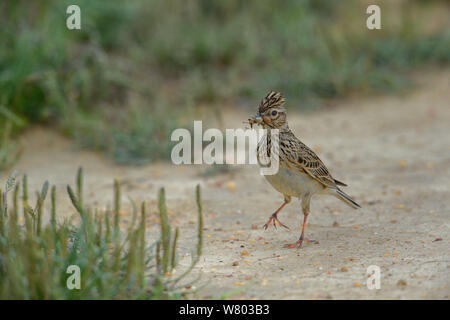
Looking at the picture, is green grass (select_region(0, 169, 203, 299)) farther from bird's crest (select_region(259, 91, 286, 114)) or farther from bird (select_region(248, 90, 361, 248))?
bird's crest (select_region(259, 91, 286, 114))

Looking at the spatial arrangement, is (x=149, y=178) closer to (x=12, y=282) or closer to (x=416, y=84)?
(x=12, y=282)

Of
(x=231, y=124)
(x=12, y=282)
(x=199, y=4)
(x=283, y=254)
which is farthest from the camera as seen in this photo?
(x=199, y=4)

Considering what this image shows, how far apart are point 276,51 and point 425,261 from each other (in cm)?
625

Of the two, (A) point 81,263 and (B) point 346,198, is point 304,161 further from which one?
(A) point 81,263

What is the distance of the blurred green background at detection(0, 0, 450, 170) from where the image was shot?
843 cm

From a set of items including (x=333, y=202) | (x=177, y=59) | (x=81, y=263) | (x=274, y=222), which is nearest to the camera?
(x=81, y=263)

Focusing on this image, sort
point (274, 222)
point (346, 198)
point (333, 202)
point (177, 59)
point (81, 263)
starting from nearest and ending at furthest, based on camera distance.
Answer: point (81, 263) → point (274, 222) → point (346, 198) → point (333, 202) → point (177, 59)

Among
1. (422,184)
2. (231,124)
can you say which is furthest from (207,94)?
(422,184)

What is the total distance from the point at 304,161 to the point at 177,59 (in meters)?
5.32

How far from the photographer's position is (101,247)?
13.6ft

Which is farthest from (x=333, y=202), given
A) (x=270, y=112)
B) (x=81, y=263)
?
(x=81, y=263)

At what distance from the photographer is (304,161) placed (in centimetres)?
540

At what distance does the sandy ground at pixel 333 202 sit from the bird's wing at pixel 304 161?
493 millimetres

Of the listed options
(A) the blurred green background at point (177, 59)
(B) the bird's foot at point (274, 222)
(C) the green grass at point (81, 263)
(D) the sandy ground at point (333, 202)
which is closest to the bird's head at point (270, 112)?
(B) the bird's foot at point (274, 222)
